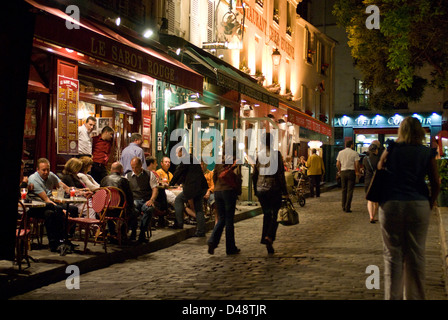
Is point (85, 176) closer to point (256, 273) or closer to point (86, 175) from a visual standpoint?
point (86, 175)

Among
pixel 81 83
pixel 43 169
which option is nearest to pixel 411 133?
pixel 43 169

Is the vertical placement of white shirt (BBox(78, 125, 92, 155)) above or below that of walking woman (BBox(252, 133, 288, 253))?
above

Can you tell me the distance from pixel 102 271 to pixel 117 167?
7.35 ft

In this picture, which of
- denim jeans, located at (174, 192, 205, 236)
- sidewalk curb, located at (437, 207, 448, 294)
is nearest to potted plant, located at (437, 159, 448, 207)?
sidewalk curb, located at (437, 207, 448, 294)

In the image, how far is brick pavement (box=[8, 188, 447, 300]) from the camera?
20.7ft

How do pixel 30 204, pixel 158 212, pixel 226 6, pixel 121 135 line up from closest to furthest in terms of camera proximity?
pixel 30 204
pixel 158 212
pixel 121 135
pixel 226 6

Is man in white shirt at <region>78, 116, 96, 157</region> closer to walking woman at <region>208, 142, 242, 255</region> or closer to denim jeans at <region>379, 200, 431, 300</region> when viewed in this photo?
walking woman at <region>208, 142, 242, 255</region>

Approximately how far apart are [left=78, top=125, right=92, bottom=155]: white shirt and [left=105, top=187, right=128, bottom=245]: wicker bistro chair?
9.77ft

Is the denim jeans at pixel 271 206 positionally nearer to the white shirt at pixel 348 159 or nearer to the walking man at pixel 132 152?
the walking man at pixel 132 152

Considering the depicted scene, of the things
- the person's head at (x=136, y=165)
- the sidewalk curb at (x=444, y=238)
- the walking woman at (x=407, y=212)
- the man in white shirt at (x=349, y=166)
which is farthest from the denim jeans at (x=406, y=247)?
the man in white shirt at (x=349, y=166)

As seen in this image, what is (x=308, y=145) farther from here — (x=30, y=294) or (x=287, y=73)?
(x=30, y=294)

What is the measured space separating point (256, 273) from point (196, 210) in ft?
12.3

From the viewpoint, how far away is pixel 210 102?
18.1 meters

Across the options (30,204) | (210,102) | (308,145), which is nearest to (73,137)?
(30,204)
